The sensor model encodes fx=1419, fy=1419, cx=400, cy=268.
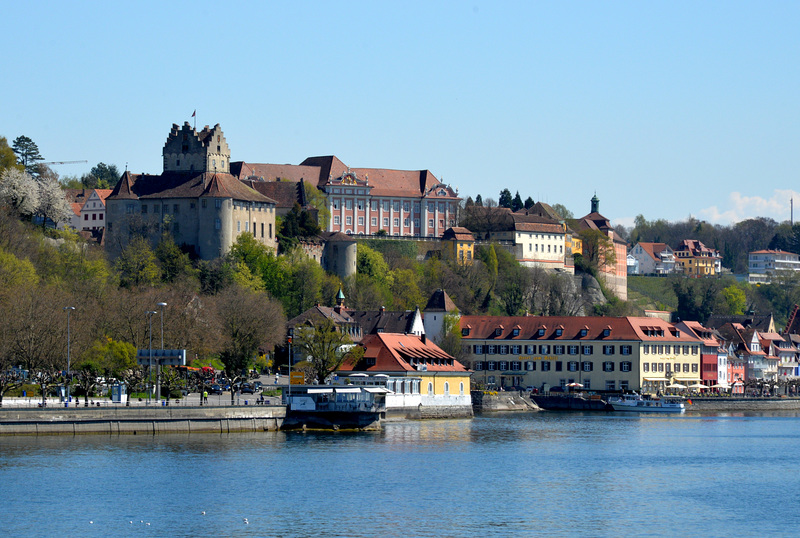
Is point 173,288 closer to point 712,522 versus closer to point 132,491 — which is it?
point 132,491

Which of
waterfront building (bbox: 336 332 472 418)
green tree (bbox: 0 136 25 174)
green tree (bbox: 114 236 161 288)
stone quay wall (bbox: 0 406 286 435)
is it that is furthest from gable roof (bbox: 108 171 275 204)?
stone quay wall (bbox: 0 406 286 435)

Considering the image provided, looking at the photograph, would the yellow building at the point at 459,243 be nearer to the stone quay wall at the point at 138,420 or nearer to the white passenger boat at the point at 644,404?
the white passenger boat at the point at 644,404

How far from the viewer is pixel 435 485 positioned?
5022 centimetres

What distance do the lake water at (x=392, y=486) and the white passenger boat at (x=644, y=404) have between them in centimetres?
2647

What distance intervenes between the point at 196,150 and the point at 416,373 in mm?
50562

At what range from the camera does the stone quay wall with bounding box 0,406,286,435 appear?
195 ft

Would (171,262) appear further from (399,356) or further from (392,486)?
(392,486)

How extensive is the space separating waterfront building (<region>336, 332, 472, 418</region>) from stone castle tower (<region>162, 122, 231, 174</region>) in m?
43.3

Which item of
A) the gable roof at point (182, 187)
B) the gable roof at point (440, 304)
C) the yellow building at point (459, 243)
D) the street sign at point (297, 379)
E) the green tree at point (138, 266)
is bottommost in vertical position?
the street sign at point (297, 379)

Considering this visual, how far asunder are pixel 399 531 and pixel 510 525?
3.63 meters

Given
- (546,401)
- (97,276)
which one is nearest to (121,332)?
(97,276)

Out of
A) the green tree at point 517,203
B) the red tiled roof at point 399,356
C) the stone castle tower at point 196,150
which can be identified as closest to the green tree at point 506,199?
the green tree at point 517,203

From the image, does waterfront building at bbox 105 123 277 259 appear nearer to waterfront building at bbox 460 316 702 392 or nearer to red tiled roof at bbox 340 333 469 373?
waterfront building at bbox 460 316 702 392

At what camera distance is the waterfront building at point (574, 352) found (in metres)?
103
